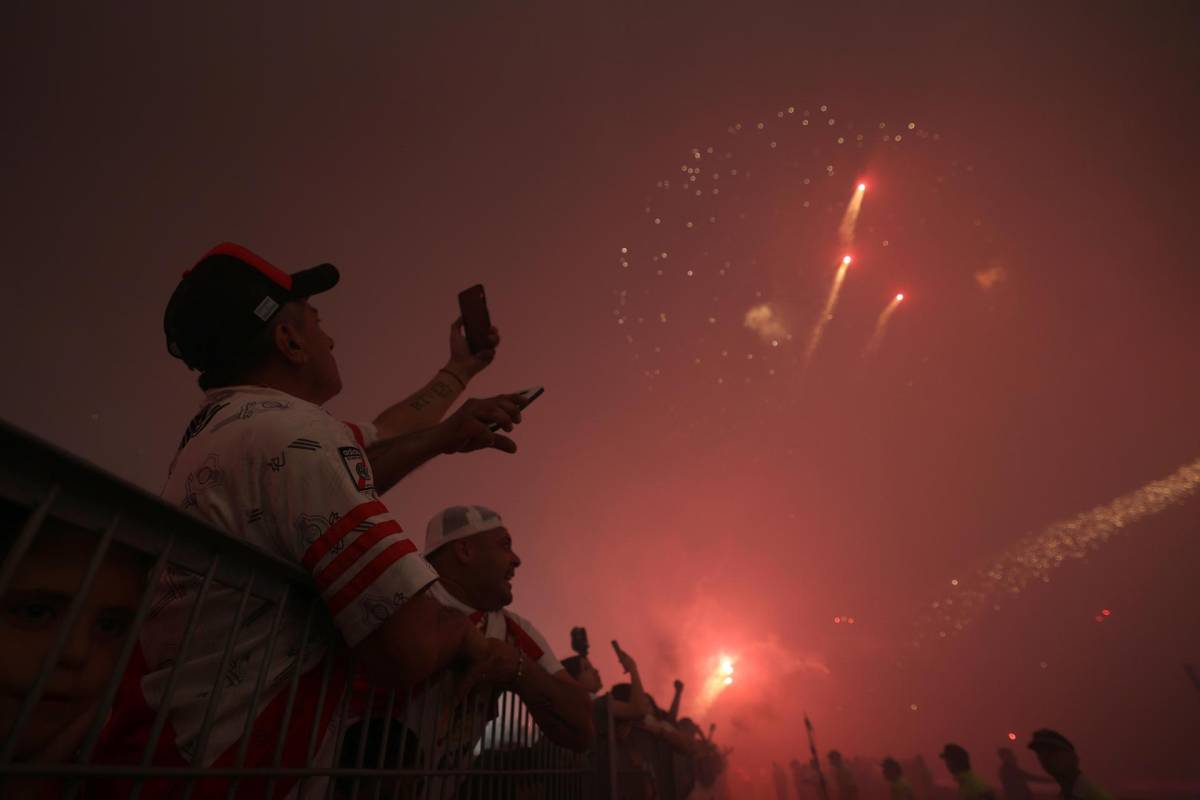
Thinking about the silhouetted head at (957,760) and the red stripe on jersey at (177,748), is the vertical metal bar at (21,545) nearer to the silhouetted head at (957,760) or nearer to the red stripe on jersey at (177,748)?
the red stripe on jersey at (177,748)

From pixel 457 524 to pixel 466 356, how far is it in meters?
1.09

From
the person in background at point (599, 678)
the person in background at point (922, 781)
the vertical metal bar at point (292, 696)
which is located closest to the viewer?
the vertical metal bar at point (292, 696)

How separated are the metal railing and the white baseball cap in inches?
55.1

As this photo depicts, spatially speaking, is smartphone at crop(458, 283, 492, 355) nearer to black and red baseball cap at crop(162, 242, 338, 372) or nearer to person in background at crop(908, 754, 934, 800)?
black and red baseball cap at crop(162, 242, 338, 372)

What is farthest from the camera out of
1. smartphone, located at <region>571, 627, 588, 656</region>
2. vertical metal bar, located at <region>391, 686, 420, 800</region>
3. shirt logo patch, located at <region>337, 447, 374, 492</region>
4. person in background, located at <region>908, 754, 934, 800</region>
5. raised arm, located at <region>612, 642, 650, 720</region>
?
person in background, located at <region>908, 754, 934, 800</region>

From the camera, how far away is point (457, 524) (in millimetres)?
3240

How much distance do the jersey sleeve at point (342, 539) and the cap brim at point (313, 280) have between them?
0.99m

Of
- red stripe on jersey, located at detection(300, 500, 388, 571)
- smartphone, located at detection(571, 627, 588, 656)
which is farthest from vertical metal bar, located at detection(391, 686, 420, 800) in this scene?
smartphone, located at detection(571, 627, 588, 656)

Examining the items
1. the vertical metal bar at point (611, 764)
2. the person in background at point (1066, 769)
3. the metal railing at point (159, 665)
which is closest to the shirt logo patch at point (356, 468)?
the metal railing at point (159, 665)

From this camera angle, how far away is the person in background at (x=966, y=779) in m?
10.7

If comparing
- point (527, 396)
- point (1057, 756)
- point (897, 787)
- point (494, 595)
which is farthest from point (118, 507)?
point (897, 787)

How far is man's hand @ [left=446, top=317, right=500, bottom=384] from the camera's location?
3.30 m

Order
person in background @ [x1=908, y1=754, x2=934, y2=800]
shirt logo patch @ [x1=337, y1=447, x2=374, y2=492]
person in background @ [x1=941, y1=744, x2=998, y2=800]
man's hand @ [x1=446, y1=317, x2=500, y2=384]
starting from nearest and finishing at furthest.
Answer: shirt logo patch @ [x1=337, y1=447, x2=374, y2=492], man's hand @ [x1=446, y1=317, x2=500, y2=384], person in background @ [x1=941, y1=744, x2=998, y2=800], person in background @ [x1=908, y1=754, x2=934, y2=800]

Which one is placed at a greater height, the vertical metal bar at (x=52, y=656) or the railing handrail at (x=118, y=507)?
the railing handrail at (x=118, y=507)
